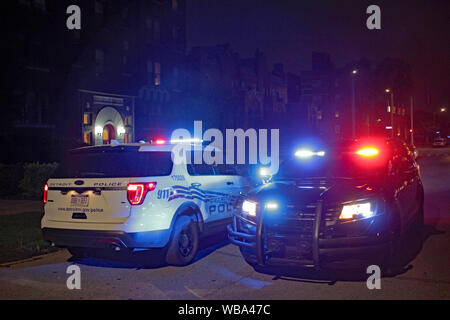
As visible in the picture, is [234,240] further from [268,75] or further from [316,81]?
[316,81]

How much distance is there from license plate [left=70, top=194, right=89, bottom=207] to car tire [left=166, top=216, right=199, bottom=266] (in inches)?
51.6

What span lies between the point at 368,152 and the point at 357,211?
2.29 meters

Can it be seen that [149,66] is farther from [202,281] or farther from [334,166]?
[202,281]

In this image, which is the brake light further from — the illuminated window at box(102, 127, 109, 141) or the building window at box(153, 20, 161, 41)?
the building window at box(153, 20, 161, 41)

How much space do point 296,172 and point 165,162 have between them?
2235 millimetres

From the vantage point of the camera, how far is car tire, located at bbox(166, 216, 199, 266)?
7.48 meters

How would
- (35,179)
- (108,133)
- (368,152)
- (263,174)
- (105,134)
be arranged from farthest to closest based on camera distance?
(108,133) < (105,134) < (35,179) < (263,174) < (368,152)

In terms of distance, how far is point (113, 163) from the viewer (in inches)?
294

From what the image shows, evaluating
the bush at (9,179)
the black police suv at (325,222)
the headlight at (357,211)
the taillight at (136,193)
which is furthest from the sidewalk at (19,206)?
the headlight at (357,211)

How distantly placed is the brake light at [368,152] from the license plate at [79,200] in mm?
4378

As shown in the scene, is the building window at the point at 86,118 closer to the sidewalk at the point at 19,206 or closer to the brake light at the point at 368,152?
the sidewalk at the point at 19,206

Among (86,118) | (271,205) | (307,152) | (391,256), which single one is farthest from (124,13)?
(391,256)

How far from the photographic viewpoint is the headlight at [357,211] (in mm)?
6344
